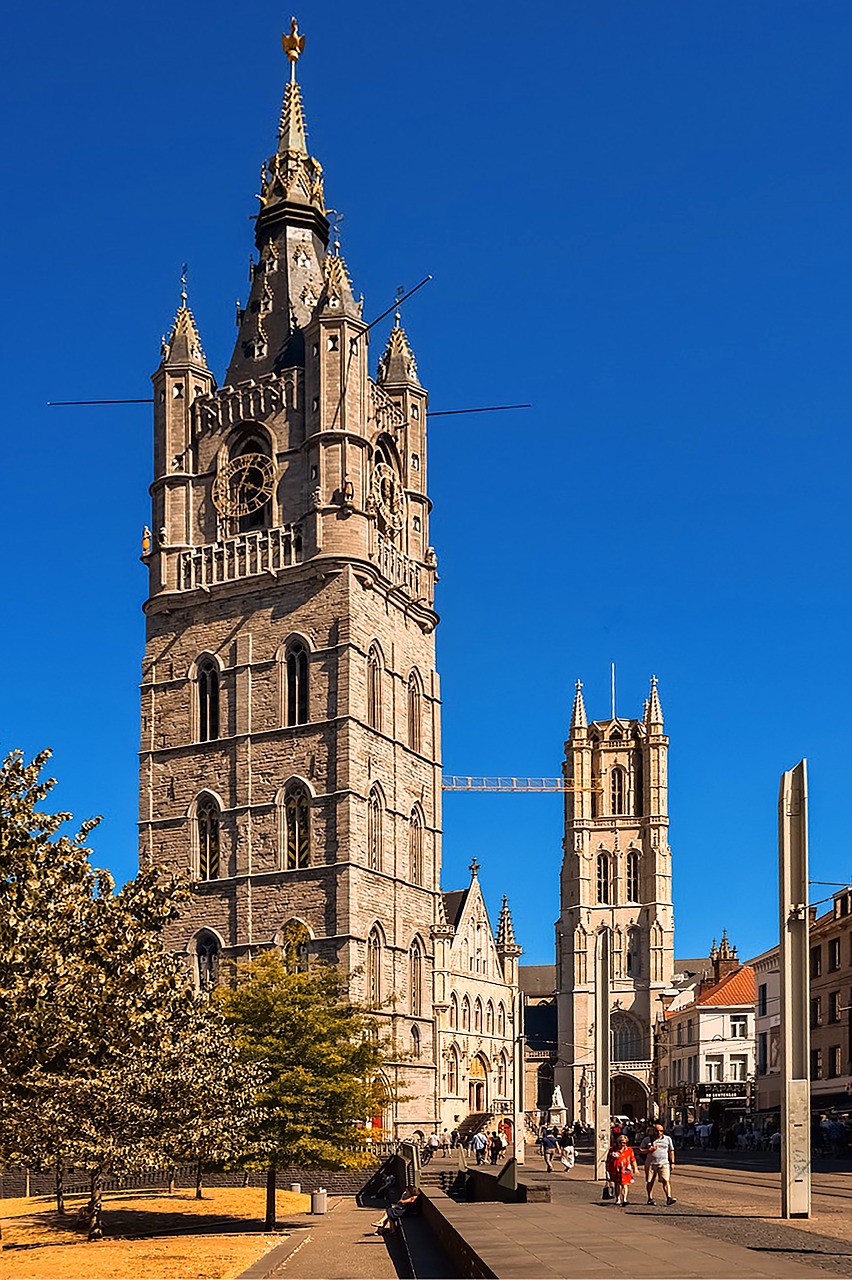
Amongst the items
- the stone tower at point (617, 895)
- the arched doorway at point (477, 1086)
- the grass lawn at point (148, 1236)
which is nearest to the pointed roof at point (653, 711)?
the stone tower at point (617, 895)

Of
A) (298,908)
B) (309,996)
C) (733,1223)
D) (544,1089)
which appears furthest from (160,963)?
(544,1089)

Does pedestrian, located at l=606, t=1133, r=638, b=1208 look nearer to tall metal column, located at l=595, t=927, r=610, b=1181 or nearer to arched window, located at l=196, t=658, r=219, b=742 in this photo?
tall metal column, located at l=595, t=927, r=610, b=1181

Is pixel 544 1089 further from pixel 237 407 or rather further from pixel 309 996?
pixel 309 996

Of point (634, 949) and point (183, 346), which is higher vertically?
point (183, 346)

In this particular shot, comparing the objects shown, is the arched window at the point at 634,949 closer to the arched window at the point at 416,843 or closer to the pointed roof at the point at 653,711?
the pointed roof at the point at 653,711

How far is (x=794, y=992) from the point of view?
84.4ft

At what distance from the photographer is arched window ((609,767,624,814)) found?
13925 cm

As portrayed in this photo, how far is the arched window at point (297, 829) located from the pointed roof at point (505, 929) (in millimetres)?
47634

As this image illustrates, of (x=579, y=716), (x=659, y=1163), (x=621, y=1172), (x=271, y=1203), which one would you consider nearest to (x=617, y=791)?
(x=579, y=716)

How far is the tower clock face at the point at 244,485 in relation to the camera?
73.2m

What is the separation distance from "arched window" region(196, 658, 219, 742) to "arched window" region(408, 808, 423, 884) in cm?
972

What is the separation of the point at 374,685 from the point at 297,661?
11.8 ft

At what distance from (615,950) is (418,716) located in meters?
63.6

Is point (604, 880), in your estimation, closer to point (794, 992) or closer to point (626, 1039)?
point (626, 1039)
